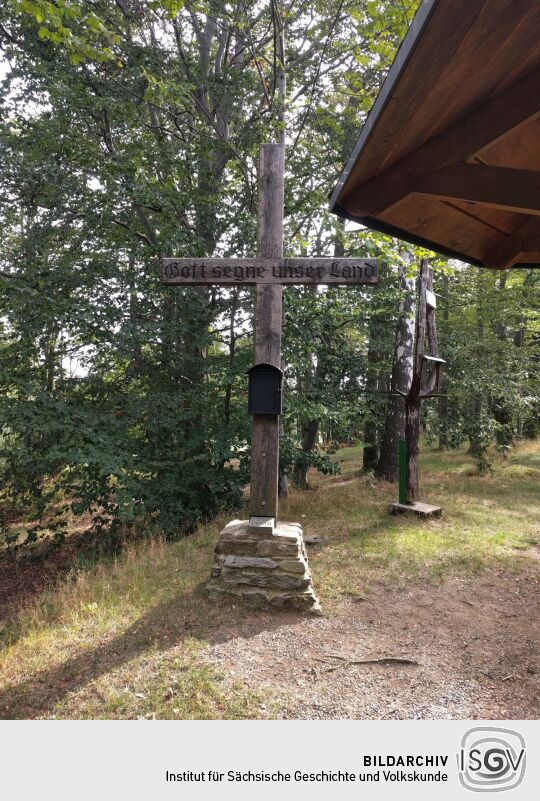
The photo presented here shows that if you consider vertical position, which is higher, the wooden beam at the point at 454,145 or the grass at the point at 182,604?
the wooden beam at the point at 454,145

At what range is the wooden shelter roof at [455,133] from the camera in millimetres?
1756

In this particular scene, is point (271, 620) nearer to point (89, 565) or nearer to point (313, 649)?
point (313, 649)

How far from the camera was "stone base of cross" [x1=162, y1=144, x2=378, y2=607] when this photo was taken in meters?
4.34

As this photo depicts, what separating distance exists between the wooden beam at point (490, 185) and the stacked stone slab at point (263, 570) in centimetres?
325

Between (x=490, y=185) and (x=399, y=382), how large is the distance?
800 cm

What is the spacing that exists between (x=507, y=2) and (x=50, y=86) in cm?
761

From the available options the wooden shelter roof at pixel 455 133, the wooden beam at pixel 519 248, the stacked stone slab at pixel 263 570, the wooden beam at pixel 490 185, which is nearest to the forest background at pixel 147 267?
the stacked stone slab at pixel 263 570

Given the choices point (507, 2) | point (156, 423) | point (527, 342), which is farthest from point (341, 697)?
point (527, 342)

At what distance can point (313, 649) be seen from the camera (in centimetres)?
367

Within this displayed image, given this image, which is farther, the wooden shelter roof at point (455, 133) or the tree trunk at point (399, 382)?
the tree trunk at point (399, 382)
